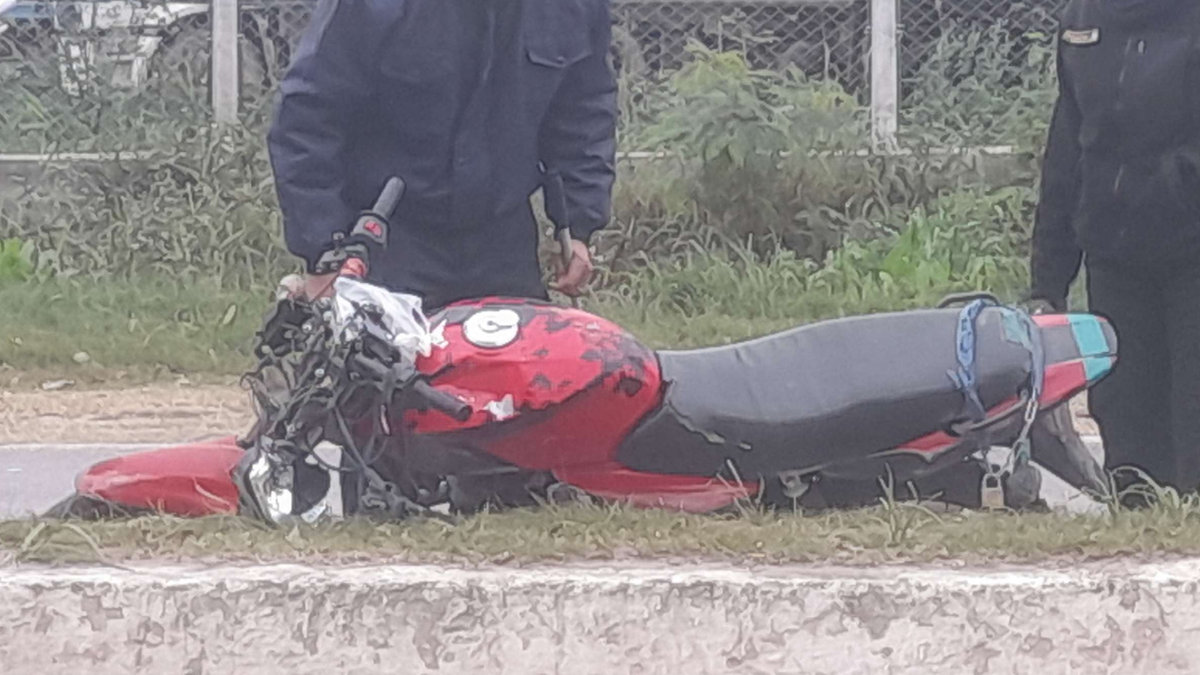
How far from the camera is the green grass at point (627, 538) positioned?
9.50ft

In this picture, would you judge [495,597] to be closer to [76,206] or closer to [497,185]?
[497,185]

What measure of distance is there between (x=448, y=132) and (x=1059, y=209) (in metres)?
1.46

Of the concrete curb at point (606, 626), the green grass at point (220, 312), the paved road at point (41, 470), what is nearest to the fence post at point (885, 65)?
the green grass at point (220, 312)

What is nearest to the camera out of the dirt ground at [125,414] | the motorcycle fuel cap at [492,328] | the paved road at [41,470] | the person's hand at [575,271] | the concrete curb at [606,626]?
the concrete curb at [606,626]

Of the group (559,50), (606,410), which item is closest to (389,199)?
(559,50)

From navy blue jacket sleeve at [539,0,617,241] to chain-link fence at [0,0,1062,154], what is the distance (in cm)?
589

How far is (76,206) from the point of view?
9875 mm

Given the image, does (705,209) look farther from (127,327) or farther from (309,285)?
(309,285)

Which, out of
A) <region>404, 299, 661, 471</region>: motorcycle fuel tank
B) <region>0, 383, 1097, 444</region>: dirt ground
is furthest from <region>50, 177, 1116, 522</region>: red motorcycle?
<region>0, 383, 1097, 444</region>: dirt ground

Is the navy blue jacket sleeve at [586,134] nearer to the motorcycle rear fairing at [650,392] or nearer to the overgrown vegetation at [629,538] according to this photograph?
the motorcycle rear fairing at [650,392]

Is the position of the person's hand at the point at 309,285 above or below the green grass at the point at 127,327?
above

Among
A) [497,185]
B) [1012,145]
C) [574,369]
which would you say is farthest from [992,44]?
[574,369]

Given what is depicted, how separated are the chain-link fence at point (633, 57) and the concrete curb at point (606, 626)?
7.41m

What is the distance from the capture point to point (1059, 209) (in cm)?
449
